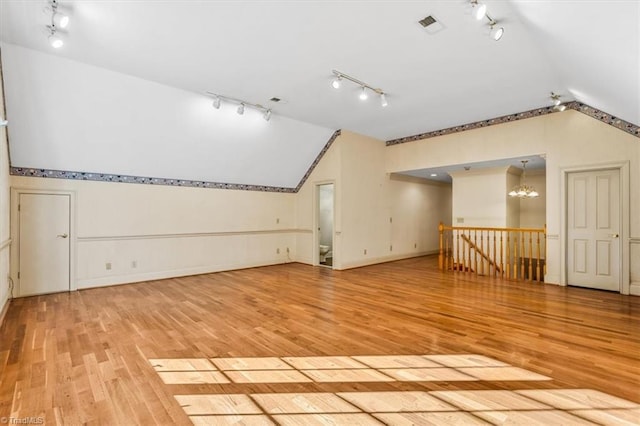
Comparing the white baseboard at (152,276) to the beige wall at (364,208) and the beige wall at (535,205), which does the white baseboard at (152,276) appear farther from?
the beige wall at (535,205)

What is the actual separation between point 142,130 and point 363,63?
3580mm

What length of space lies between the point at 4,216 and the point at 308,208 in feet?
17.5

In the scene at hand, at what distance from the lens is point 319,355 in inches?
104

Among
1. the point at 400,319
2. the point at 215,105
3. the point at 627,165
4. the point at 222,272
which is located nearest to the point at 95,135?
the point at 215,105

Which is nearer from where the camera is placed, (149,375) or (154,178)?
(149,375)

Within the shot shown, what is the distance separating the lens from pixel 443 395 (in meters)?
2.05

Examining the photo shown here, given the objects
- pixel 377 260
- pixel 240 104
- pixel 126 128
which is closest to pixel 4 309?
pixel 126 128

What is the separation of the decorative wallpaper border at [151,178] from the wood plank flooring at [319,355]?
1.88 meters

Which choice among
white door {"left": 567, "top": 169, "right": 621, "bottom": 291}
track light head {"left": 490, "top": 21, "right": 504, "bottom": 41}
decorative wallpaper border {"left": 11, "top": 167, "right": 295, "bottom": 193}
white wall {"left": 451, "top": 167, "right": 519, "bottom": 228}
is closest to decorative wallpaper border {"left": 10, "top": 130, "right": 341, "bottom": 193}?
decorative wallpaper border {"left": 11, "top": 167, "right": 295, "bottom": 193}

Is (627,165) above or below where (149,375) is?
above

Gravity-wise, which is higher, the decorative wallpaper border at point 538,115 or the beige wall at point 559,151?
the decorative wallpaper border at point 538,115

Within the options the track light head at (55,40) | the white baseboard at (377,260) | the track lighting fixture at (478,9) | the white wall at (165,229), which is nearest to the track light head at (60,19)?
the track light head at (55,40)

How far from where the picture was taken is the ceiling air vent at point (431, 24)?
2.88m

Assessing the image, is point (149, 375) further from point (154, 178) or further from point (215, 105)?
point (154, 178)
